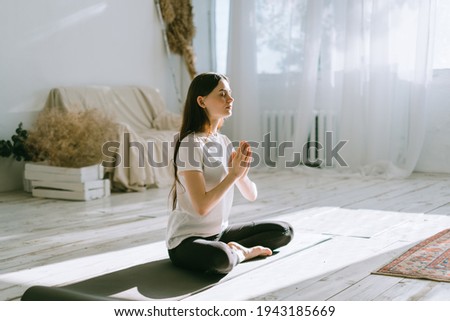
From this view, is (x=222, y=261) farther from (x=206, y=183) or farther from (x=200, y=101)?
(x=200, y=101)

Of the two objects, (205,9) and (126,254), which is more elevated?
(205,9)

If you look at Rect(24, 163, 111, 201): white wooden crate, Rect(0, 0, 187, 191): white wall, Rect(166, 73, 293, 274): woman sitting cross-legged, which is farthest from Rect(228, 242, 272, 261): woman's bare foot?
Rect(0, 0, 187, 191): white wall

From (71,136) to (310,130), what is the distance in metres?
2.48

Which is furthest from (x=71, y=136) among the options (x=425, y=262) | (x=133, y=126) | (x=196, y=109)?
(x=425, y=262)

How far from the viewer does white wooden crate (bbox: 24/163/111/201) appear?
15.2 ft

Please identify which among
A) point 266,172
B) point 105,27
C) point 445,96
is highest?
point 105,27

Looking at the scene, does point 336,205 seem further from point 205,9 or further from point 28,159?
point 205,9

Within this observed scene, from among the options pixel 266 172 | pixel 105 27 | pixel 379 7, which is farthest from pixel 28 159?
pixel 379 7

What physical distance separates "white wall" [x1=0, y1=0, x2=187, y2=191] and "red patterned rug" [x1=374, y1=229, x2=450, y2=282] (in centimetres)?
333

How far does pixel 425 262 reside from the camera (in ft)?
8.88

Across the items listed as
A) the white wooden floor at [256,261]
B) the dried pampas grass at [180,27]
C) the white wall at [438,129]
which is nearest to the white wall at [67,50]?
the dried pampas grass at [180,27]

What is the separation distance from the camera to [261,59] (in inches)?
254
